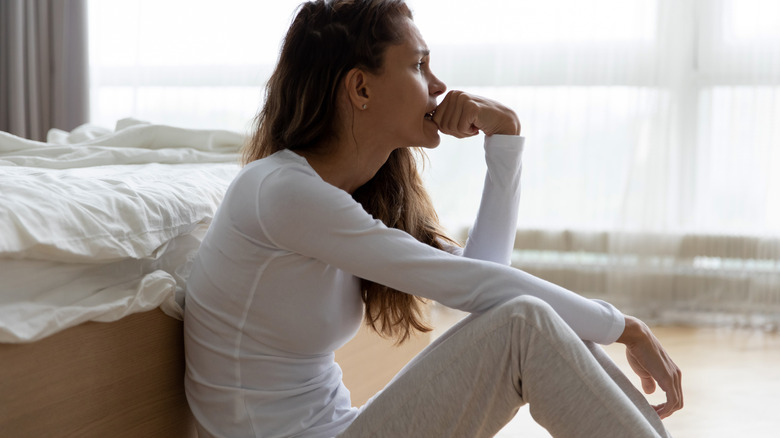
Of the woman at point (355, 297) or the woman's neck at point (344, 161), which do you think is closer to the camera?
the woman at point (355, 297)

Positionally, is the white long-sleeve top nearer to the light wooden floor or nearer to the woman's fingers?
the woman's fingers

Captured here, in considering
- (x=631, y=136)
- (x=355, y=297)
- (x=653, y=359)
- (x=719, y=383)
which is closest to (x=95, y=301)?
(x=355, y=297)

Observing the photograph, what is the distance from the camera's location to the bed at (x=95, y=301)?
0.91 meters

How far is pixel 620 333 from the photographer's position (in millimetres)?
1130

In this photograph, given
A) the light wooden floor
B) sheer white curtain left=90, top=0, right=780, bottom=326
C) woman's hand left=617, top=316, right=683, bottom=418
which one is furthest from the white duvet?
sheer white curtain left=90, top=0, right=780, bottom=326

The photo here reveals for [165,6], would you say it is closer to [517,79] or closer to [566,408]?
[517,79]

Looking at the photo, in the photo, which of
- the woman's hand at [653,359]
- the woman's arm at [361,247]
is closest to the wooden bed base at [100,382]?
the woman's arm at [361,247]

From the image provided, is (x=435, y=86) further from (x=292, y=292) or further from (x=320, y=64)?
(x=292, y=292)

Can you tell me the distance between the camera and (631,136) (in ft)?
10.1

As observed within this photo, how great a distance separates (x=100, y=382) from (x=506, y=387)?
0.50 m

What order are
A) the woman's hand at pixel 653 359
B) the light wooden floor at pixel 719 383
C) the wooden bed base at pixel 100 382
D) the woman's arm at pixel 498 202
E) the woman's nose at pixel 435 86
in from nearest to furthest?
1. the wooden bed base at pixel 100 382
2. the woman's hand at pixel 653 359
3. the woman's nose at pixel 435 86
4. the woman's arm at pixel 498 202
5. the light wooden floor at pixel 719 383

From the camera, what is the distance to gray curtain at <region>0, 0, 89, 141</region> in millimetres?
3434

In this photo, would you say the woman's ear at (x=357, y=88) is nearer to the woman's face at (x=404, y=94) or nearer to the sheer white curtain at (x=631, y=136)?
the woman's face at (x=404, y=94)

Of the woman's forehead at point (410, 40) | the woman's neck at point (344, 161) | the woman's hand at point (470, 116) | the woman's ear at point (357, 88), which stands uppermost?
the woman's forehead at point (410, 40)
